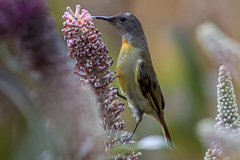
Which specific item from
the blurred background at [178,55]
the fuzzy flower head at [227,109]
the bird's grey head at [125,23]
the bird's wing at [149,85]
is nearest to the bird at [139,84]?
the bird's wing at [149,85]

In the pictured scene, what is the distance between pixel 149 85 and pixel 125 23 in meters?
0.47

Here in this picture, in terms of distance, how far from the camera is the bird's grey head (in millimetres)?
3291

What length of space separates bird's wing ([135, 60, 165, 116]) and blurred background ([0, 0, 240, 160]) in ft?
1.03

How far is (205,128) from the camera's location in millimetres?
792

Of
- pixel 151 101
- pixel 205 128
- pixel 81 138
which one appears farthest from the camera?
pixel 151 101

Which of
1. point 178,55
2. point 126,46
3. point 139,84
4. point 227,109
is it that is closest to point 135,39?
point 126,46

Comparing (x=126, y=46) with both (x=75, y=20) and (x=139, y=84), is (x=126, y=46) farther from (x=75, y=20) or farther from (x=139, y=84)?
(x=75, y=20)

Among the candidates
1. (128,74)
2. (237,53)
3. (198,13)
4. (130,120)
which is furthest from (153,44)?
(237,53)

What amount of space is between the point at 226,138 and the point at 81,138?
0.21m

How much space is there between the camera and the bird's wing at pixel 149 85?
9.92ft

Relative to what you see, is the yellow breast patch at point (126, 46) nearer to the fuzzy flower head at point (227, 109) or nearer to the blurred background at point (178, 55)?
the blurred background at point (178, 55)

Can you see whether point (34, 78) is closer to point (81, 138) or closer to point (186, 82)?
point (81, 138)

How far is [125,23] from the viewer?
3.32m

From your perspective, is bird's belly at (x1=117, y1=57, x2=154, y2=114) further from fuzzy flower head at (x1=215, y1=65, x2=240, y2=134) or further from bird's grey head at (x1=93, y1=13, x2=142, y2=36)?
fuzzy flower head at (x1=215, y1=65, x2=240, y2=134)
